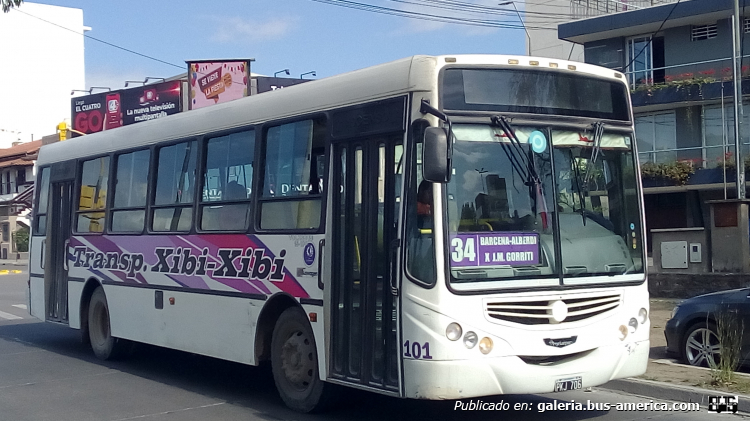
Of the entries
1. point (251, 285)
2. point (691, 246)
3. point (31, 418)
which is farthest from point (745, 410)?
point (691, 246)

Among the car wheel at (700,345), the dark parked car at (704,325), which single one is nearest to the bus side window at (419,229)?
the dark parked car at (704,325)

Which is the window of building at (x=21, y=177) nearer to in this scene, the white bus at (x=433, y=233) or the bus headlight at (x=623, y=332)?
the white bus at (x=433, y=233)

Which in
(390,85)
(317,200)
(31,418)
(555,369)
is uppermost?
(390,85)

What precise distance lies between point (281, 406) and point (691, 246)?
480 inches

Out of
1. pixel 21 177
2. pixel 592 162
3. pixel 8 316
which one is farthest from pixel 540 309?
pixel 21 177

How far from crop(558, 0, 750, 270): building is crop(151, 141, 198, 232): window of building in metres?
25.9

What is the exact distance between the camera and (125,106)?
5375cm

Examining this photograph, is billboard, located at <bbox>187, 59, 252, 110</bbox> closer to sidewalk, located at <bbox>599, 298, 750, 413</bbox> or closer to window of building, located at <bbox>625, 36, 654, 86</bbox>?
window of building, located at <bbox>625, 36, 654, 86</bbox>

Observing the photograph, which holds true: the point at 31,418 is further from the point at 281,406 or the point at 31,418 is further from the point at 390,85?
the point at 390,85

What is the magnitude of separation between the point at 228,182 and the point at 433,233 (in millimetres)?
3591

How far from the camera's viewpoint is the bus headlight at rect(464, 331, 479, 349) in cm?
692

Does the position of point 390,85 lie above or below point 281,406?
above

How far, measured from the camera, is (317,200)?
841 cm

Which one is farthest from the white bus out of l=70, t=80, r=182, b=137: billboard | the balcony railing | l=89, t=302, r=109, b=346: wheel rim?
l=70, t=80, r=182, b=137: billboard
